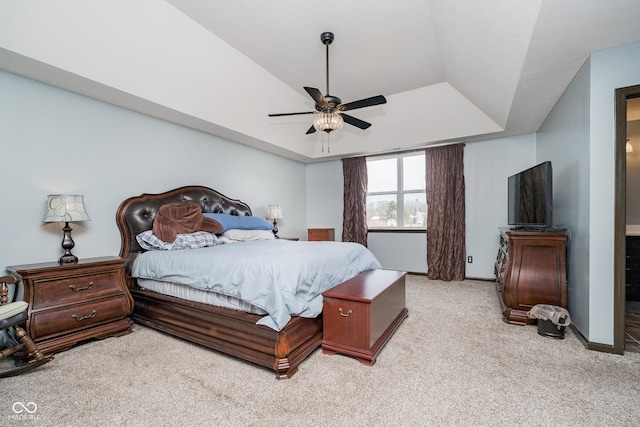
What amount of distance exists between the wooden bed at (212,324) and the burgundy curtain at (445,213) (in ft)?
10.7

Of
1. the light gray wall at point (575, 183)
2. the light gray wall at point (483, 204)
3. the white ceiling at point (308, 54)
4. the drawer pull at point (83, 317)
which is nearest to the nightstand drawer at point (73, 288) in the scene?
the drawer pull at point (83, 317)

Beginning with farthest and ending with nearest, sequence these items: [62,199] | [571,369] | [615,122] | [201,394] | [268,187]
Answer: [268,187], [62,199], [615,122], [571,369], [201,394]

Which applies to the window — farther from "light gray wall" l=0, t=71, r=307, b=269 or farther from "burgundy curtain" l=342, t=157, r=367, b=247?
"light gray wall" l=0, t=71, r=307, b=269

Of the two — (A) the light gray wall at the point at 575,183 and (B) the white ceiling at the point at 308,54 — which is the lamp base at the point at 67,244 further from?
(A) the light gray wall at the point at 575,183

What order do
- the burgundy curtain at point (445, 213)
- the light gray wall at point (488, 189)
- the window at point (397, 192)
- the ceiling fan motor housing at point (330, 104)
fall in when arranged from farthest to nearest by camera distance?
the window at point (397, 192) → the burgundy curtain at point (445, 213) → the light gray wall at point (488, 189) → the ceiling fan motor housing at point (330, 104)

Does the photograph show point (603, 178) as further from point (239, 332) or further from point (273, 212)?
point (273, 212)

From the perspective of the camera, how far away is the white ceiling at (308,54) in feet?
6.73

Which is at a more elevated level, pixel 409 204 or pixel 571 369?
pixel 409 204

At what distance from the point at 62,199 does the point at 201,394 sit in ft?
6.76

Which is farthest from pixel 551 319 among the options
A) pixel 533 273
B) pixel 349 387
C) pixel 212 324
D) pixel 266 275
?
pixel 212 324

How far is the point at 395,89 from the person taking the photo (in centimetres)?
421

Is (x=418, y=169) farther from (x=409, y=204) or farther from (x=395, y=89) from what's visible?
(x=395, y=89)

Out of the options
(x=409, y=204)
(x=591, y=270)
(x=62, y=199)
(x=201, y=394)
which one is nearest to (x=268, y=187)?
(x=409, y=204)

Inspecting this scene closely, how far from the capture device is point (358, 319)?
2.10m
